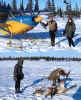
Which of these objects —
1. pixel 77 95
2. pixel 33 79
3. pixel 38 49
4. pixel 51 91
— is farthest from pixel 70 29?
pixel 51 91

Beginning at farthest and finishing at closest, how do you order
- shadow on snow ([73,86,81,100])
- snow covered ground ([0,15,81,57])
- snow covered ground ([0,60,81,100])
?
snow covered ground ([0,15,81,57])
snow covered ground ([0,60,81,100])
shadow on snow ([73,86,81,100])

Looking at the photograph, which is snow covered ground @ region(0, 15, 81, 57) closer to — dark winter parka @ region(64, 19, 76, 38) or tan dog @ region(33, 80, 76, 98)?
dark winter parka @ region(64, 19, 76, 38)

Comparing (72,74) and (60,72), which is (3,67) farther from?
(60,72)

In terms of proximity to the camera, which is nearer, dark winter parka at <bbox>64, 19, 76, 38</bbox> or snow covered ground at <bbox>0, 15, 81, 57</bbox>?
snow covered ground at <bbox>0, 15, 81, 57</bbox>

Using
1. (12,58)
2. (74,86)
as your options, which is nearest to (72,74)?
(74,86)

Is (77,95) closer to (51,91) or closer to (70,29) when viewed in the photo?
(51,91)

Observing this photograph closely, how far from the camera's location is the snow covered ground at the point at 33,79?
6.05 m

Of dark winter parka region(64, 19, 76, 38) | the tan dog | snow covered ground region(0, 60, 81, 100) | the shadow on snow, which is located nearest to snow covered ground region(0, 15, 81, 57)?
dark winter parka region(64, 19, 76, 38)

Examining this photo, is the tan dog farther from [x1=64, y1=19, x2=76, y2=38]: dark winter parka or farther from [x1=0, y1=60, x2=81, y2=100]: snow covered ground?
[x1=64, y1=19, x2=76, y2=38]: dark winter parka

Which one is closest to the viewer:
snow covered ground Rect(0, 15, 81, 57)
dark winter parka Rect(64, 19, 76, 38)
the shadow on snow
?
the shadow on snow

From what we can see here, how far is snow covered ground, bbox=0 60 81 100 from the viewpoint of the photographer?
6051mm

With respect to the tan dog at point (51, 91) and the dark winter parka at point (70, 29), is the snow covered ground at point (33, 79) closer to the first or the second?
the tan dog at point (51, 91)

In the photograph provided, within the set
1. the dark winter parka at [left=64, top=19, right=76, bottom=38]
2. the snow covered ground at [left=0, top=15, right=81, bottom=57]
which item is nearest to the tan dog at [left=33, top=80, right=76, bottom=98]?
the snow covered ground at [left=0, top=15, right=81, bottom=57]

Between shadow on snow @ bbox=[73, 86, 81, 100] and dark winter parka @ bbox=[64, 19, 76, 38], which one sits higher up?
dark winter parka @ bbox=[64, 19, 76, 38]
